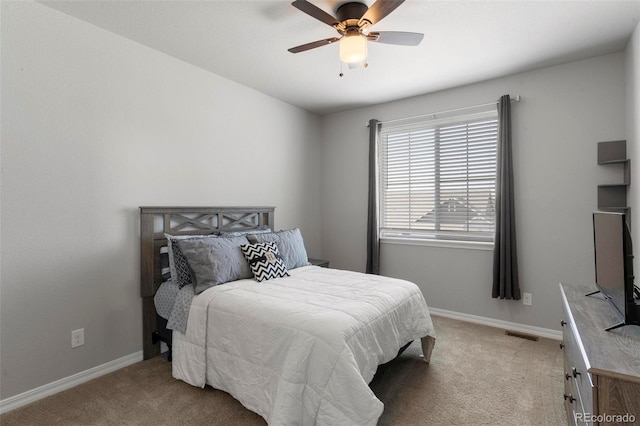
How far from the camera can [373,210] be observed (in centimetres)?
409

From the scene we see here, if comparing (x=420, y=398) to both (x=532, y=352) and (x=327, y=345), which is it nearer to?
(x=327, y=345)

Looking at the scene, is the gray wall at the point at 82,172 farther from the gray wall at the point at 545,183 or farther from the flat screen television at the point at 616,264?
the flat screen television at the point at 616,264

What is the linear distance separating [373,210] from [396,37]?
2280 millimetres

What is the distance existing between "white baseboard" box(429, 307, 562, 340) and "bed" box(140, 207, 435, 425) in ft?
4.12

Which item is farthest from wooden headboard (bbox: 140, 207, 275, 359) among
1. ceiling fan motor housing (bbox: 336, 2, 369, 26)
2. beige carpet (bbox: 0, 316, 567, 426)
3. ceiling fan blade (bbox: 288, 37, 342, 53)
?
ceiling fan motor housing (bbox: 336, 2, 369, 26)

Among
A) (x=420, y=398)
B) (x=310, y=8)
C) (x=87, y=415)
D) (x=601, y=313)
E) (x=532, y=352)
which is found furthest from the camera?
(x=532, y=352)

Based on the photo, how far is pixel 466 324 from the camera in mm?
3438

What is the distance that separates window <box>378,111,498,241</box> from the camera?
348cm

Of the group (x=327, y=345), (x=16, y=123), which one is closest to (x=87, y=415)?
(x=327, y=345)

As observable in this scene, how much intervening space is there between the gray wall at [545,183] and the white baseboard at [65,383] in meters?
3.03

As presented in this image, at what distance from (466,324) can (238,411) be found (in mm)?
2552

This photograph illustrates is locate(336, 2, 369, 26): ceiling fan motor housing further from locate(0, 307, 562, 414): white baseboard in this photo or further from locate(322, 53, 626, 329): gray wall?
locate(0, 307, 562, 414): white baseboard

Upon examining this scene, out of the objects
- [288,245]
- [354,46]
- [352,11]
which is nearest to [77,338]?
[288,245]

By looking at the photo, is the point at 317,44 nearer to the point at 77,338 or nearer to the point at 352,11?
the point at 352,11
